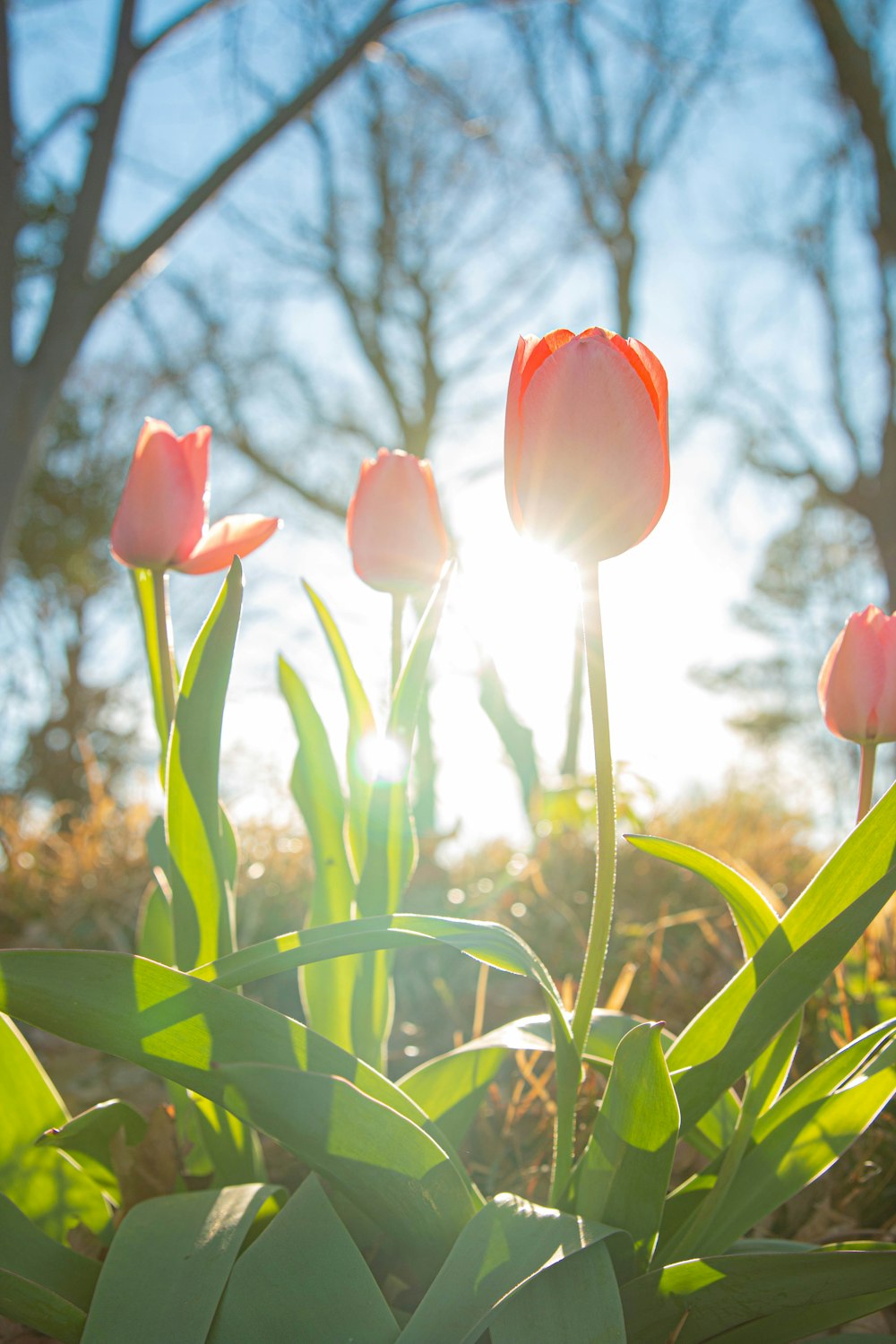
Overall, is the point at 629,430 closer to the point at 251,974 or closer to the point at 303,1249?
the point at 251,974

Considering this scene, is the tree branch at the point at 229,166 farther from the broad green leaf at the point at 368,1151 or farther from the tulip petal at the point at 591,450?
the broad green leaf at the point at 368,1151

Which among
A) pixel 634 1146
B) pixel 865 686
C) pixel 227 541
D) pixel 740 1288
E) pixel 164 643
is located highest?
pixel 227 541

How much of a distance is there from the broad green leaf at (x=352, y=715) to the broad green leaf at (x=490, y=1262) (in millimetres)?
426

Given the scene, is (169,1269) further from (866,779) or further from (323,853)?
(866,779)

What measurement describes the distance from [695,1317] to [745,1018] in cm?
27

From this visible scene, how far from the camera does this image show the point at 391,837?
39.3 inches

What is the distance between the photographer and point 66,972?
2.28ft

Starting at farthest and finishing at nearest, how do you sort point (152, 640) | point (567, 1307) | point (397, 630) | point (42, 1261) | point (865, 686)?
1. point (397, 630)
2. point (152, 640)
3. point (865, 686)
4. point (42, 1261)
5. point (567, 1307)

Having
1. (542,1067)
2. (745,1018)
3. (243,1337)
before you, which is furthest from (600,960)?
(542,1067)

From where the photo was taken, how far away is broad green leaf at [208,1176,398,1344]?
2.27ft

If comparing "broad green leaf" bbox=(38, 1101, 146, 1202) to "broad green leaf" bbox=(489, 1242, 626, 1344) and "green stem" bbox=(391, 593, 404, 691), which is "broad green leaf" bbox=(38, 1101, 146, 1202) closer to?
"broad green leaf" bbox=(489, 1242, 626, 1344)

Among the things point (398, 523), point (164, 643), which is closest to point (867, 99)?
point (398, 523)

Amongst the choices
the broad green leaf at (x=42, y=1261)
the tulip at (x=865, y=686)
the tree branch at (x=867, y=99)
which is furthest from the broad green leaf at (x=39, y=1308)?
the tree branch at (x=867, y=99)

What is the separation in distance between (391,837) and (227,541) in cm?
38
